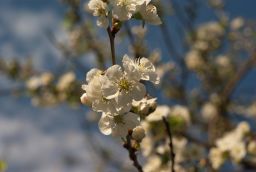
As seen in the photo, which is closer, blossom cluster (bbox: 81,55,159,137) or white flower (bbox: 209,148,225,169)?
blossom cluster (bbox: 81,55,159,137)

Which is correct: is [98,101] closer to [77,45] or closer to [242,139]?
[242,139]

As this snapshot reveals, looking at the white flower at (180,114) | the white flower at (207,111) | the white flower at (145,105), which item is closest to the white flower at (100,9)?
the white flower at (145,105)

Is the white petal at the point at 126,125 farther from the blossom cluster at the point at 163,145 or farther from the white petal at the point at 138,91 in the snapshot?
the blossom cluster at the point at 163,145

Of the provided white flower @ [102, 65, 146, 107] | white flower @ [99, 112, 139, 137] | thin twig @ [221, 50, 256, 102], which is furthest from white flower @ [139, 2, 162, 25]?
thin twig @ [221, 50, 256, 102]

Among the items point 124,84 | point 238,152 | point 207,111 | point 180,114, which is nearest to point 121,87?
point 124,84

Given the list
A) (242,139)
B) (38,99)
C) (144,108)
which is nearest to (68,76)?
(38,99)

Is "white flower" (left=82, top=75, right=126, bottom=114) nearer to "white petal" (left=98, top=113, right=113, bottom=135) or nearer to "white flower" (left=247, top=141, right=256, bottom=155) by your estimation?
"white petal" (left=98, top=113, right=113, bottom=135)

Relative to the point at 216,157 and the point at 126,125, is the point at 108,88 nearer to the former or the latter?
the point at 126,125
